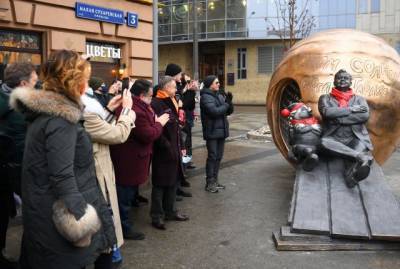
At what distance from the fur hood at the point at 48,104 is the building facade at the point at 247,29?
27.7 m

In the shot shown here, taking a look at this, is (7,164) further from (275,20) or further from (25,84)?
(275,20)

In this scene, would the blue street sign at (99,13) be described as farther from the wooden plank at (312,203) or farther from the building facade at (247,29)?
the building facade at (247,29)

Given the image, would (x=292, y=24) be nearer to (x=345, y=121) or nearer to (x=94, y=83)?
(x=345, y=121)

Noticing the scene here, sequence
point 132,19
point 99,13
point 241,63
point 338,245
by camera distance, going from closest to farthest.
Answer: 1. point 338,245
2. point 99,13
3. point 132,19
4. point 241,63

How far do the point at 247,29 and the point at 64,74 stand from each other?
28.9 m

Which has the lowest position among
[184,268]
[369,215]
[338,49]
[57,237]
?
[184,268]

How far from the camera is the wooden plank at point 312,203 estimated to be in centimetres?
455

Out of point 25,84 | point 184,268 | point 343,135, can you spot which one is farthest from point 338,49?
point 25,84

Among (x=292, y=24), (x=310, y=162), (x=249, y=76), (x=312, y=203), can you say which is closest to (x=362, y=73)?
(x=310, y=162)

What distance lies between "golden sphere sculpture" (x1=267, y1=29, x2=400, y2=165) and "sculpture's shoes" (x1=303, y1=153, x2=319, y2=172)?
0.79 metres

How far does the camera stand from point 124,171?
444 cm

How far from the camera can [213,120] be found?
6.57 metres

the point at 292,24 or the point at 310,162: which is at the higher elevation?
the point at 292,24

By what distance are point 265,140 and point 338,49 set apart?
6.26 meters
